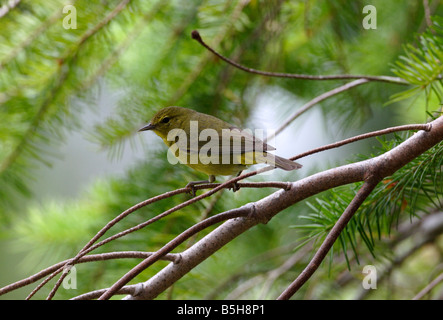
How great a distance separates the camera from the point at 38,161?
5.08 feet

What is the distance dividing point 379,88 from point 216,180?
694 mm

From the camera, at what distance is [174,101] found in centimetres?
158

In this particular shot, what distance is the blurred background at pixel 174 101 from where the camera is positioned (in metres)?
1.43

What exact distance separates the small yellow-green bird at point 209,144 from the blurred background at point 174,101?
138 mm

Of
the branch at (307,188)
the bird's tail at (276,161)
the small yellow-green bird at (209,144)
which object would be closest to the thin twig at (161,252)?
the branch at (307,188)

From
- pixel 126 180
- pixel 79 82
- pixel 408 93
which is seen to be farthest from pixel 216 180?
pixel 408 93

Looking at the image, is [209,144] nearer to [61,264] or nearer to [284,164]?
[284,164]

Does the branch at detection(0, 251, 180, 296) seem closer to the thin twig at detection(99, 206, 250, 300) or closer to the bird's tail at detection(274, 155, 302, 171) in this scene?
the thin twig at detection(99, 206, 250, 300)

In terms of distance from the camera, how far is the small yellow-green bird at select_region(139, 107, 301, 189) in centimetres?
125

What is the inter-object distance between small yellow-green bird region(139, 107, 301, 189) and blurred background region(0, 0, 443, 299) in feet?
0.45

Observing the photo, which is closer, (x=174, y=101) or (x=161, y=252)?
(x=161, y=252)

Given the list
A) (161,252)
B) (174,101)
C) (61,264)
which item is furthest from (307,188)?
(174,101)

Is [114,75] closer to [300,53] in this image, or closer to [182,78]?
[182,78]

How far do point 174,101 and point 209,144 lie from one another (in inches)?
13.3
